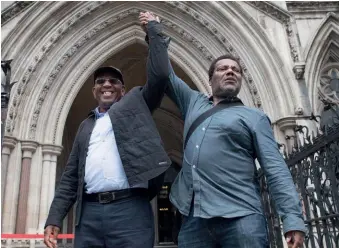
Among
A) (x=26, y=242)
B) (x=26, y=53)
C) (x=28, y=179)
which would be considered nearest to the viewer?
(x=26, y=242)

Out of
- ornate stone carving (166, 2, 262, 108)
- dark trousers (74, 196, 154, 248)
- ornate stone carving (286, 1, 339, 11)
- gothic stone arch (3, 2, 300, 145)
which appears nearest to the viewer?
dark trousers (74, 196, 154, 248)

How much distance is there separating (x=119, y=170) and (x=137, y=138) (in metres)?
0.20

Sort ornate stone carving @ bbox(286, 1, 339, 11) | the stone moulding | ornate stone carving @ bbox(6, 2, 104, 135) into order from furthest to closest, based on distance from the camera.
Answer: ornate stone carving @ bbox(286, 1, 339, 11), the stone moulding, ornate stone carving @ bbox(6, 2, 104, 135)

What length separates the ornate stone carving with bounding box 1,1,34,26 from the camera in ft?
27.3

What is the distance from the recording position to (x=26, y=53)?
849cm

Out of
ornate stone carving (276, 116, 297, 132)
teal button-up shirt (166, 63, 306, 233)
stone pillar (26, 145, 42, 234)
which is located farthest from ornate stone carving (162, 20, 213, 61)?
teal button-up shirt (166, 63, 306, 233)

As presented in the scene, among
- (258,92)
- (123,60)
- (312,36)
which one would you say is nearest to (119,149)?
(258,92)

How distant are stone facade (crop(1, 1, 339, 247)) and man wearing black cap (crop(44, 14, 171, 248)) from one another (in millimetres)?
6093

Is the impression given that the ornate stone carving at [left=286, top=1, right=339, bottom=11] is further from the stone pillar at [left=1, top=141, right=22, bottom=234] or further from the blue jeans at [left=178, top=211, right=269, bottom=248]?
the blue jeans at [left=178, top=211, right=269, bottom=248]

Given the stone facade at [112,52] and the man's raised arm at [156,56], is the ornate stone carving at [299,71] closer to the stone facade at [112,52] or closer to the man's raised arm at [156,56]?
the stone facade at [112,52]

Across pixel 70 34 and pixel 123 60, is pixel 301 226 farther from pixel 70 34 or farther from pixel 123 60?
pixel 123 60

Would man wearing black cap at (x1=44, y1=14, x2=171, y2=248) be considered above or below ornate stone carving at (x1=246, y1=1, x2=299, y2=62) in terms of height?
below

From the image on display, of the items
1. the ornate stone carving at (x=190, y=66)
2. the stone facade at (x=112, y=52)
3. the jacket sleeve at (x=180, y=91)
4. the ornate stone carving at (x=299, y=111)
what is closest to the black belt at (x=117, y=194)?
the jacket sleeve at (x=180, y=91)

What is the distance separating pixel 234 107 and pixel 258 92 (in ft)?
22.6
